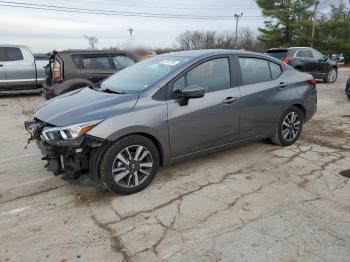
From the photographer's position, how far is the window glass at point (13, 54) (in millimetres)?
11502

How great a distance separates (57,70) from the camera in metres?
8.52

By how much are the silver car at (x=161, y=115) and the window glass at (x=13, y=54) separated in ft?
27.0

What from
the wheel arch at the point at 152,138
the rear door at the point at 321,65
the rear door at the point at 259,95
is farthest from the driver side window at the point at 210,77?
the rear door at the point at 321,65

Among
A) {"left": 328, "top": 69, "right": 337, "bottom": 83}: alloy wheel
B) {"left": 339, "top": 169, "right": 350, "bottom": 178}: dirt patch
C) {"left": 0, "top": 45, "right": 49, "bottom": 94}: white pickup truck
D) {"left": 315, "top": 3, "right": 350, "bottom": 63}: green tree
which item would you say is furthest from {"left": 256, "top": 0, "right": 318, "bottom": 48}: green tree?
{"left": 339, "top": 169, "right": 350, "bottom": 178}: dirt patch

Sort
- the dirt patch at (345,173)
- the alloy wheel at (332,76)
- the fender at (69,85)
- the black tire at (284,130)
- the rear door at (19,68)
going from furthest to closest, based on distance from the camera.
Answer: the alloy wheel at (332,76)
the rear door at (19,68)
the fender at (69,85)
the black tire at (284,130)
the dirt patch at (345,173)

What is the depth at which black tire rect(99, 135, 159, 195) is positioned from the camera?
364cm

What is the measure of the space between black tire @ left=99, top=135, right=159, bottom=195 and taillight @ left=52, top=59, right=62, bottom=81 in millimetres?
5392

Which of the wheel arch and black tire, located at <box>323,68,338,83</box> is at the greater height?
black tire, located at <box>323,68,338,83</box>

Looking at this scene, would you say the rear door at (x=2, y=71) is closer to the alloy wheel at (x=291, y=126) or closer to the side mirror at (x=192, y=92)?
the side mirror at (x=192, y=92)

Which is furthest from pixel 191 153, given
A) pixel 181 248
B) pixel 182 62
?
pixel 181 248

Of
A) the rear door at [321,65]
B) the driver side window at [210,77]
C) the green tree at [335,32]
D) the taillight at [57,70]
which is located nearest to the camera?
the driver side window at [210,77]

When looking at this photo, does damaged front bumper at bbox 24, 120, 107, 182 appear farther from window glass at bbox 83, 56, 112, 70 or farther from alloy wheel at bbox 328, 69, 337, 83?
alloy wheel at bbox 328, 69, 337, 83

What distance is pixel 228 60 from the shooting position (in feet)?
15.4

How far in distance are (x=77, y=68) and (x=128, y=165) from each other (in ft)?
18.2
